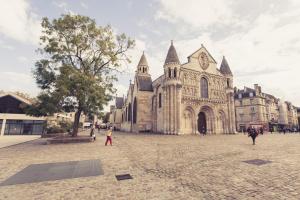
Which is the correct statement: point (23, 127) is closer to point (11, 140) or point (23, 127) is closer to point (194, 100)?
point (11, 140)

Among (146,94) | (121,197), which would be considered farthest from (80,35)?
(146,94)

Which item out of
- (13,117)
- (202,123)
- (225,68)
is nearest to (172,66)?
(202,123)

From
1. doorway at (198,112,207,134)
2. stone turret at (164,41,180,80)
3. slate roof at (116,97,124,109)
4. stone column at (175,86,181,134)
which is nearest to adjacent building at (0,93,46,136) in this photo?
stone column at (175,86,181,134)

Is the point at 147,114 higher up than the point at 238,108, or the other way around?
the point at 238,108

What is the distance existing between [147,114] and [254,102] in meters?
34.1

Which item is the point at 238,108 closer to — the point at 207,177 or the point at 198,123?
the point at 198,123

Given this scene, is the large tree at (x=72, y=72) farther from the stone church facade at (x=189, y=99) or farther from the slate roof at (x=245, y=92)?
the slate roof at (x=245, y=92)

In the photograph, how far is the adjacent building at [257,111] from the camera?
48.4 m

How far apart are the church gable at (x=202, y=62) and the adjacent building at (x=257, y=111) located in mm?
21780

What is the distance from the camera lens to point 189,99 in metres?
32.0

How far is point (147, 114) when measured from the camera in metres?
38.7

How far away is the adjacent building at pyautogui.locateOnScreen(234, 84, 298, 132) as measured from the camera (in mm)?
48444

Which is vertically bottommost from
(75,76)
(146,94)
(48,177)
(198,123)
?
(48,177)

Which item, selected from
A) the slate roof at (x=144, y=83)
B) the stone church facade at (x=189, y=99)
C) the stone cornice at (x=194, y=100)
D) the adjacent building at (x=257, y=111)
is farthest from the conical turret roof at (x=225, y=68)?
the adjacent building at (x=257, y=111)
